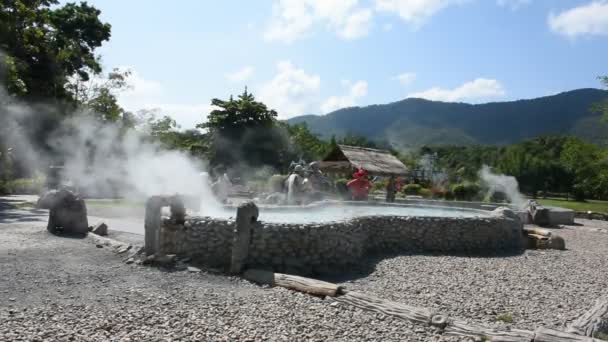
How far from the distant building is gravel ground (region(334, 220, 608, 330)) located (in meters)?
18.4

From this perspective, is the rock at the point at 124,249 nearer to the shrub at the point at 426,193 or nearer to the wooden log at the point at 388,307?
the wooden log at the point at 388,307

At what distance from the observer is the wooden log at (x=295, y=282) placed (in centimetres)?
708

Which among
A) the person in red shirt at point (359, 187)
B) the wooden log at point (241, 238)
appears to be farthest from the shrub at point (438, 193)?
the wooden log at point (241, 238)

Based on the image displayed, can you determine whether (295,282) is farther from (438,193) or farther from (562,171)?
(562,171)

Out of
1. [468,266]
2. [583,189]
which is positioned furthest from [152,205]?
[583,189]

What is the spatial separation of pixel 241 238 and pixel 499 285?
4.36m

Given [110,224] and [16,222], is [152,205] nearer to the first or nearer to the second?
[110,224]

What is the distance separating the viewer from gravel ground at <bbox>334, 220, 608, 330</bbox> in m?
6.61

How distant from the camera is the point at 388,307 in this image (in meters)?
6.33

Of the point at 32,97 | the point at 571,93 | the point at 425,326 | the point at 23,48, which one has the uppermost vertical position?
the point at 571,93

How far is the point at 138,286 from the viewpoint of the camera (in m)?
7.26

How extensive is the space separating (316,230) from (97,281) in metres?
3.68

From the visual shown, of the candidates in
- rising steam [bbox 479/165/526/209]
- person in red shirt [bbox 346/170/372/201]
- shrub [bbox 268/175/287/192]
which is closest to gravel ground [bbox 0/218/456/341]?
person in red shirt [bbox 346/170/372/201]

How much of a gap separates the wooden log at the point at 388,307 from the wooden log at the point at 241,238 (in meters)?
2.20
